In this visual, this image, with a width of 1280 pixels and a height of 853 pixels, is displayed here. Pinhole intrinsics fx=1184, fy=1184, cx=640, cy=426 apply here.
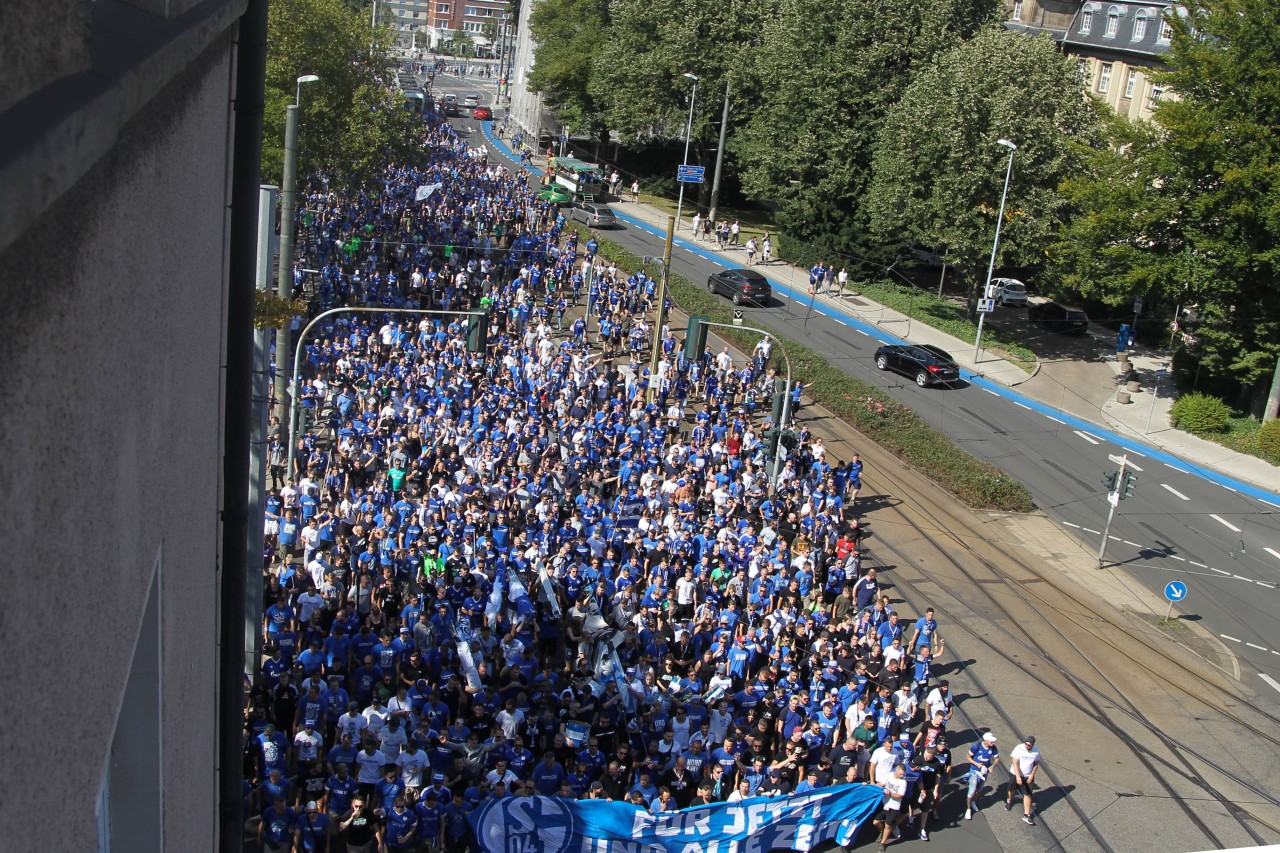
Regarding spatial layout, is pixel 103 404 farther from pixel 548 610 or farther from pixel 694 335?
pixel 694 335

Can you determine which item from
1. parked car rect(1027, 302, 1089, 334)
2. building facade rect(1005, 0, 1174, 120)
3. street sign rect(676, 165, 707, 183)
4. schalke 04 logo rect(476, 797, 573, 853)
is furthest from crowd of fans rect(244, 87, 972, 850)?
building facade rect(1005, 0, 1174, 120)

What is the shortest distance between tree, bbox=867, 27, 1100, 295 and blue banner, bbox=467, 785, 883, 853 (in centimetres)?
3163

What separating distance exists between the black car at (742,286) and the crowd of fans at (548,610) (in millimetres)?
13465

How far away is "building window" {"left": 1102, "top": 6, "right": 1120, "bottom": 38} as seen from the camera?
207 feet

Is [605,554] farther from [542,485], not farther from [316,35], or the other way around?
[316,35]

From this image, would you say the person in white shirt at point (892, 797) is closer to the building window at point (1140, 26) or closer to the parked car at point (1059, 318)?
the parked car at point (1059, 318)

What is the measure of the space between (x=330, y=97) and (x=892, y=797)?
116 ft

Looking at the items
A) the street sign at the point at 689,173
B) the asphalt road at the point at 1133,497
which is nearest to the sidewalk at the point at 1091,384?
the asphalt road at the point at 1133,497

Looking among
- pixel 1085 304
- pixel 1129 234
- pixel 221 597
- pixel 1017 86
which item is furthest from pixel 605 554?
pixel 1085 304

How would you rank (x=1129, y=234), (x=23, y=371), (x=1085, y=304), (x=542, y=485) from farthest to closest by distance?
(x=1085, y=304)
(x=1129, y=234)
(x=542, y=485)
(x=23, y=371)

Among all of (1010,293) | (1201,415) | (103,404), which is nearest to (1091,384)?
(1201,415)

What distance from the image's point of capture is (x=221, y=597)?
627 centimetres

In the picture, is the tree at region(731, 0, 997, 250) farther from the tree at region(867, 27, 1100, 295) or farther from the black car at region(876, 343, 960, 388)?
the black car at region(876, 343, 960, 388)

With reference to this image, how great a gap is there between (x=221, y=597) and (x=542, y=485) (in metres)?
15.7
